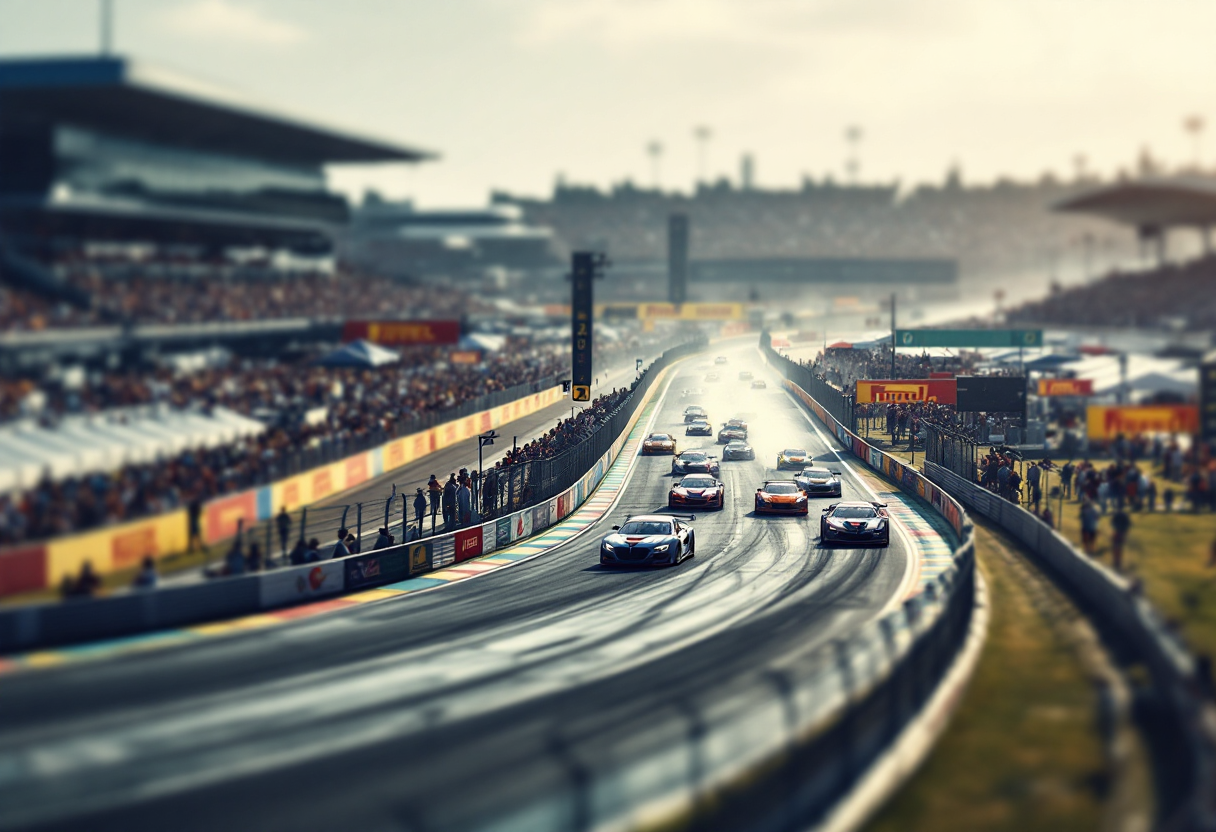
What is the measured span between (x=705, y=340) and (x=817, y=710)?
110958 mm

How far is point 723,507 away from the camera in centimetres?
3988

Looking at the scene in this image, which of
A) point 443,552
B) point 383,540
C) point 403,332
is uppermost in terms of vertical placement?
point 403,332

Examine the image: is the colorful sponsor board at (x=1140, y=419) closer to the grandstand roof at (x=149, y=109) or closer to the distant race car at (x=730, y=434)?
the grandstand roof at (x=149, y=109)

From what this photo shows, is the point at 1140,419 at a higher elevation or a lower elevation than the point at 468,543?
higher

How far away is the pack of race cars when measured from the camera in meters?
28.3

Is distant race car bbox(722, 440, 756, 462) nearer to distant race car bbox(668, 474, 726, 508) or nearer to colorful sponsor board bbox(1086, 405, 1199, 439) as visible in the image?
distant race car bbox(668, 474, 726, 508)

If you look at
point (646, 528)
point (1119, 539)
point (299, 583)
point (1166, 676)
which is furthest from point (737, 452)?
point (1166, 676)

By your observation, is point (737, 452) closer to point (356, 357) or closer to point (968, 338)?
point (968, 338)

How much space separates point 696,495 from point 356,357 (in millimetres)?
19238

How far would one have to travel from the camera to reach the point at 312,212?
→ 5944 cm

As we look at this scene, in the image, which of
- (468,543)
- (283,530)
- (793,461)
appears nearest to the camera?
(283,530)

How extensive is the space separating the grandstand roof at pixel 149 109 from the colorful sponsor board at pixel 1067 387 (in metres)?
32.6

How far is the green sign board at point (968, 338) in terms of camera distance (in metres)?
58.2

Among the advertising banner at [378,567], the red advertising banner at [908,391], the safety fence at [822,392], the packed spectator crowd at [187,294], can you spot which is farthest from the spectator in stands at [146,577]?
the safety fence at [822,392]
